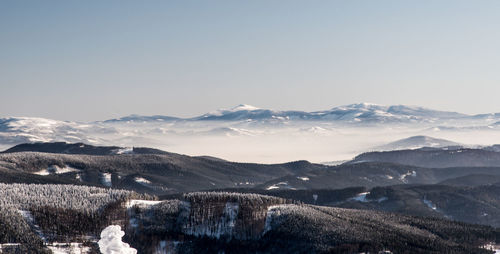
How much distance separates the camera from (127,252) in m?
166

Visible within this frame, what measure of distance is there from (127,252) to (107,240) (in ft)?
36.2

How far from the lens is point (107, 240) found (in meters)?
174
